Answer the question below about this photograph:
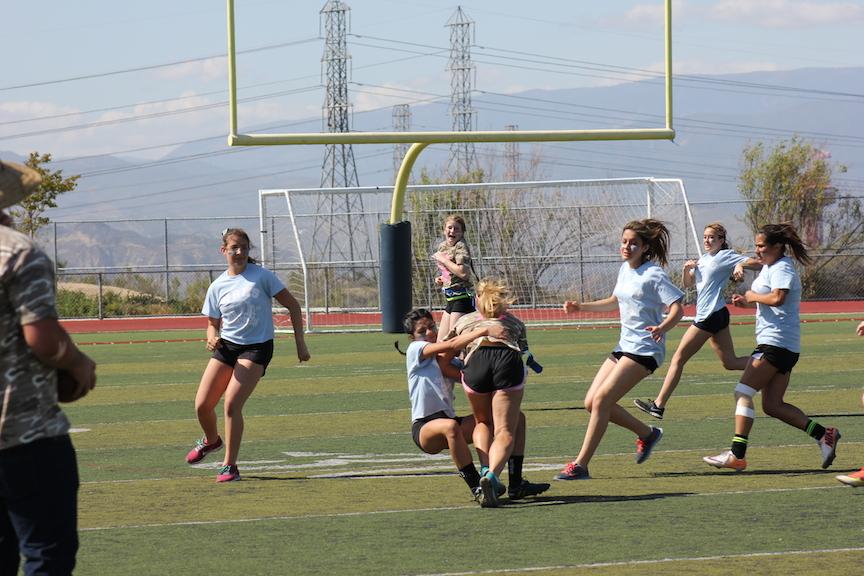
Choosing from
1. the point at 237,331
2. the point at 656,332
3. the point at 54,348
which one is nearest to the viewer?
the point at 54,348

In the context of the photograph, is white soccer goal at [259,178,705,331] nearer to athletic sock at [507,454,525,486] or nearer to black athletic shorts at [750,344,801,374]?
black athletic shorts at [750,344,801,374]

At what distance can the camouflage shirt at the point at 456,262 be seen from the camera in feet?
51.7

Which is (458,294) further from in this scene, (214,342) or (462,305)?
(214,342)

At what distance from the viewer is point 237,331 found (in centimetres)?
1090

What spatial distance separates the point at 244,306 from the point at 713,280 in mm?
5076

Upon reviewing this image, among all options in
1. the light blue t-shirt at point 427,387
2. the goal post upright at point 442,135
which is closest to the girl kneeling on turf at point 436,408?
the light blue t-shirt at point 427,387

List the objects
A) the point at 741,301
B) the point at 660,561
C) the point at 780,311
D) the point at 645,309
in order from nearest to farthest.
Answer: the point at 660,561, the point at 645,309, the point at 780,311, the point at 741,301

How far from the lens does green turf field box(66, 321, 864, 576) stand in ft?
25.3

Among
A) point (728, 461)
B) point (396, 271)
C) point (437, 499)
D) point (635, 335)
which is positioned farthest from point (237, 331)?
point (396, 271)

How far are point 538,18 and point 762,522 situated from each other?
739cm

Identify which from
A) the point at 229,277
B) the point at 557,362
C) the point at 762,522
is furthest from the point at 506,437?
the point at 557,362

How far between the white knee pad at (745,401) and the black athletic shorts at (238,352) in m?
3.36

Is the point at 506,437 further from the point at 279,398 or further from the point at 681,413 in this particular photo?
the point at 279,398

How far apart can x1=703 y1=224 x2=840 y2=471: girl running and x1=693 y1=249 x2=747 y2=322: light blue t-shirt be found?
3.12 metres
